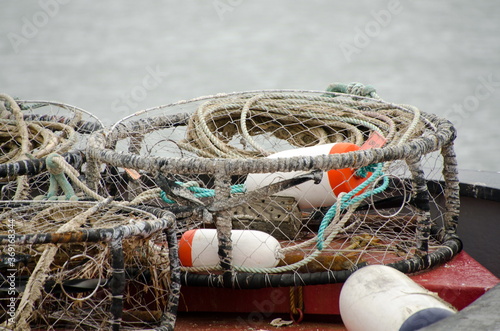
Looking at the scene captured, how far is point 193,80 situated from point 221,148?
10356 mm

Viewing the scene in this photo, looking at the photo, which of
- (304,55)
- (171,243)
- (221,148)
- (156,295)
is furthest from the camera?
(304,55)

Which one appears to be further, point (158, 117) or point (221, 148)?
point (158, 117)

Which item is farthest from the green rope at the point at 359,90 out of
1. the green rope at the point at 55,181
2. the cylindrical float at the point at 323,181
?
the green rope at the point at 55,181

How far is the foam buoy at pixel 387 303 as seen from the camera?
5.54 ft

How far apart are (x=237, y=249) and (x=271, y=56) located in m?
13.1

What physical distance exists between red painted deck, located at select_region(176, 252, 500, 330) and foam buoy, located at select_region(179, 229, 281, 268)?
0.17 m

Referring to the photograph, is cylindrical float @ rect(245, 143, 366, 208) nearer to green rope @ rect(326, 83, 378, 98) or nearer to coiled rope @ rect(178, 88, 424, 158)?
coiled rope @ rect(178, 88, 424, 158)

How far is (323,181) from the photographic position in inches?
108

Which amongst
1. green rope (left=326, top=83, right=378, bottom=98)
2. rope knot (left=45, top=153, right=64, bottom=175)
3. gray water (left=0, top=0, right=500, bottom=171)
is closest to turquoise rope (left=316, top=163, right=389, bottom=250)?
green rope (left=326, top=83, right=378, bottom=98)

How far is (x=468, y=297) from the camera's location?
2.48m

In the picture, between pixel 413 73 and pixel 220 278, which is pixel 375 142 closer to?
pixel 220 278

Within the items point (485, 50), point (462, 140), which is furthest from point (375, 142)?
point (485, 50)

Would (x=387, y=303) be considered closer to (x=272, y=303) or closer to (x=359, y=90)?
(x=272, y=303)

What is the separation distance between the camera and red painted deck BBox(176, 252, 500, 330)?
246cm
